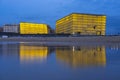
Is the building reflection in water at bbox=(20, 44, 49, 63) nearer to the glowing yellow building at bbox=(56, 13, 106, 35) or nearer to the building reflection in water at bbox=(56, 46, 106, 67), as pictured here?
the building reflection in water at bbox=(56, 46, 106, 67)

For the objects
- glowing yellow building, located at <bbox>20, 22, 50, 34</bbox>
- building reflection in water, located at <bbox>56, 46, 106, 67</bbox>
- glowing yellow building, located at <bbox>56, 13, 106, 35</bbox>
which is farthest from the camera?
glowing yellow building, located at <bbox>20, 22, 50, 34</bbox>

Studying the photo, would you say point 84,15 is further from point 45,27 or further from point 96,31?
point 45,27

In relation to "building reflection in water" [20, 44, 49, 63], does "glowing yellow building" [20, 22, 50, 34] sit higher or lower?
higher

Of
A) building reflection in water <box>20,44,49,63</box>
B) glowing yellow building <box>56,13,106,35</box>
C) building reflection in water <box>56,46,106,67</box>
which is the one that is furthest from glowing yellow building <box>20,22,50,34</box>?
building reflection in water <box>56,46,106,67</box>

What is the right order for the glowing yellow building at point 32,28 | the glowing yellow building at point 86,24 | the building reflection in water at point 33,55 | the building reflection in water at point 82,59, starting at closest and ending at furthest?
the building reflection in water at point 82,59 < the building reflection in water at point 33,55 < the glowing yellow building at point 86,24 < the glowing yellow building at point 32,28

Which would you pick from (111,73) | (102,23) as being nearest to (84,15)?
(102,23)

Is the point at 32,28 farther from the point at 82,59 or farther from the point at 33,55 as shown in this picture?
the point at 82,59

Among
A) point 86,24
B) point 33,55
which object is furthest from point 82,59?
point 86,24

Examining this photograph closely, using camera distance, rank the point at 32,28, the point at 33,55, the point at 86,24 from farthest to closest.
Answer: the point at 32,28 < the point at 86,24 < the point at 33,55

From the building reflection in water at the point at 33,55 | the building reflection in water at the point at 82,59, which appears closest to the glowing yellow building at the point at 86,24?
the building reflection in water at the point at 33,55

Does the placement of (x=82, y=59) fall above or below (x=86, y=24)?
below

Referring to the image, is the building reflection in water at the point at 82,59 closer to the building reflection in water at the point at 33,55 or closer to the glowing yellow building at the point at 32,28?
the building reflection in water at the point at 33,55

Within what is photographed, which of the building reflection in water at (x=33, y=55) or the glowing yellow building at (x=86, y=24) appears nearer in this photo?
the building reflection in water at (x=33, y=55)

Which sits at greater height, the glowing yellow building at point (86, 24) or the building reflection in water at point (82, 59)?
the glowing yellow building at point (86, 24)
